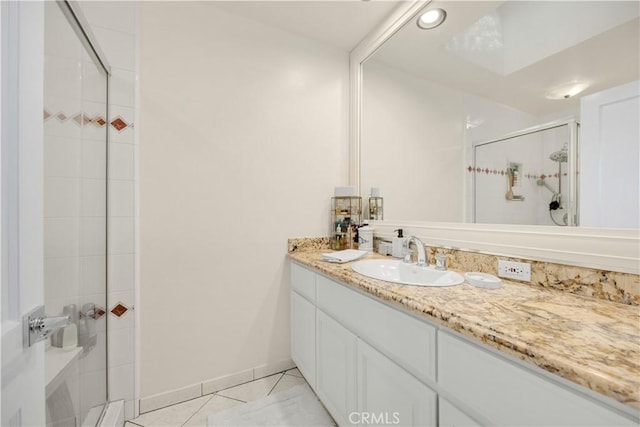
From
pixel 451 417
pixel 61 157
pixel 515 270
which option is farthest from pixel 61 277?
pixel 515 270

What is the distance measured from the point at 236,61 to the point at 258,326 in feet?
5.57

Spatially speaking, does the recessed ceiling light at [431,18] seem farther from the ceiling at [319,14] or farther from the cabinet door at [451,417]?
the cabinet door at [451,417]

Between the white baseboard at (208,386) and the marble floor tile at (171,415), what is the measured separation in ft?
0.09

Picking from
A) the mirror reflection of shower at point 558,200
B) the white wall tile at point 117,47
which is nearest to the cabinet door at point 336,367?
the mirror reflection of shower at point 558,200

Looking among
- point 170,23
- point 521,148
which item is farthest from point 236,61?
point 521,148

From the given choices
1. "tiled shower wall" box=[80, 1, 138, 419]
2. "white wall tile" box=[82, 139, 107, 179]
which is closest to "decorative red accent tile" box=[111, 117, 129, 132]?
"tiled shower wall" box=[80, 1, 138, 419]

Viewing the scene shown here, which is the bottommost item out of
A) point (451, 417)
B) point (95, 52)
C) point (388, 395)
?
point (388, 395)

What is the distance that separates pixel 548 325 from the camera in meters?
0.66

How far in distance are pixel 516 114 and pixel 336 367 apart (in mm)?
1352

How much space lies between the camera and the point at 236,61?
1.69 m

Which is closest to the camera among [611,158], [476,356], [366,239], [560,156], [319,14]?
[476,356]

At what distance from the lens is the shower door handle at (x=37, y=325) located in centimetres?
55

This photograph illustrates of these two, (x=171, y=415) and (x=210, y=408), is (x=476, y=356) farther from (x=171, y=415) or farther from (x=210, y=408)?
(x=171, y=415)

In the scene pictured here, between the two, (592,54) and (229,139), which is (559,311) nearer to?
(592,54)
